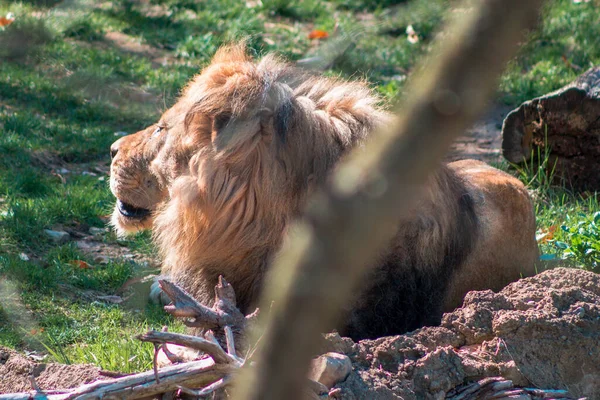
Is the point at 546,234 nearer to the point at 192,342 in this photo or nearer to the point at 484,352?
the point at 484,352

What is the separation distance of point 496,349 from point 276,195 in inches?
37.8

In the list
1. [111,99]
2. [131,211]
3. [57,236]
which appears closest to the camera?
[131,211]

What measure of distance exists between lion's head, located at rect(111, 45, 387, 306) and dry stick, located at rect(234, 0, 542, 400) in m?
2.12

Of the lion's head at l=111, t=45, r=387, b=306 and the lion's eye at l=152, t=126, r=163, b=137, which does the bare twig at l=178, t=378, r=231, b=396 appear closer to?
the lion's head at l=111, t=45, r=387, b=306

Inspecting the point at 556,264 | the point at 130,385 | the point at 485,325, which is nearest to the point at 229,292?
the point at 130,385

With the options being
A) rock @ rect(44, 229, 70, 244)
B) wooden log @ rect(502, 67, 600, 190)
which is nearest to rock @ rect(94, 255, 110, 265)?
rock @ rect(44, 229, 70, 244)

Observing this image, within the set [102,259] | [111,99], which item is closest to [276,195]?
[111,99]

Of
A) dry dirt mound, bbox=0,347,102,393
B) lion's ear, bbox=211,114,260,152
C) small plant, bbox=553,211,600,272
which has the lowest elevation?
small plant, bbox=553,211,600,272

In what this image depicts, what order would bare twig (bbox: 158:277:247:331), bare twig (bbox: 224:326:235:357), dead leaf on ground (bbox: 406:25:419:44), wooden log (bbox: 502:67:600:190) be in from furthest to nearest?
dead leaf on ground (bbox: 406:25:419:44)
wooden log (bbox: 502:67:600:190)
bare twig (bbox: 158:277:247:331)
bare twig (bbox: 224:326:235:357)

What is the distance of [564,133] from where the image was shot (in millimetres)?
5871

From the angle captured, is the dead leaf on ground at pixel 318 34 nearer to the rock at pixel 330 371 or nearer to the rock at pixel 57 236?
the rock at pixel 57 236

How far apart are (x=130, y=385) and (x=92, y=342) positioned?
1719mm

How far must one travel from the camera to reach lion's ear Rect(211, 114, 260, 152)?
2.98 metres

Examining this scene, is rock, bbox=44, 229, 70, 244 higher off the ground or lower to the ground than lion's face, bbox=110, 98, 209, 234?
lower
